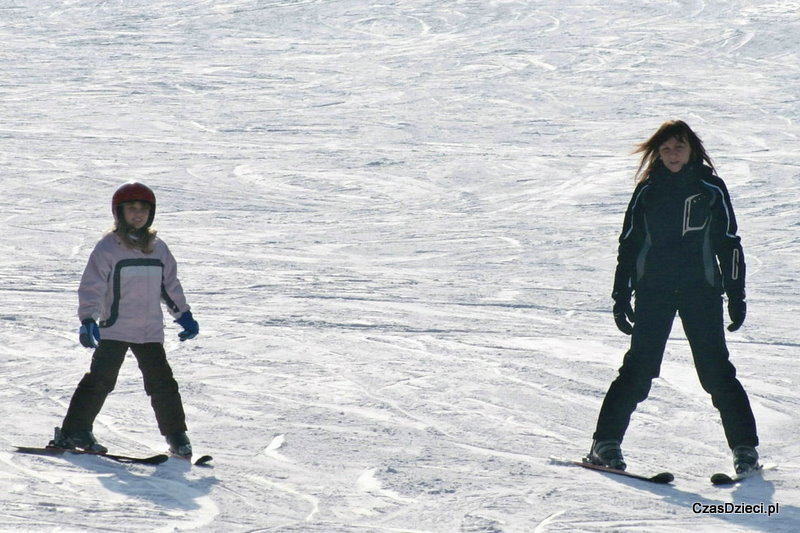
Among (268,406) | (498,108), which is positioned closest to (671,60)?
(498,108)

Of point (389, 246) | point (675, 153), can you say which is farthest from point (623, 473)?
point (389, 246)

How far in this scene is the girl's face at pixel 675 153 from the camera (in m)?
4.32

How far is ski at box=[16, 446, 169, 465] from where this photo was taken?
4371 mm

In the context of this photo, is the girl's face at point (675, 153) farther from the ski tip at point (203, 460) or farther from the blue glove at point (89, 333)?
the blue glove at point (89, 333)

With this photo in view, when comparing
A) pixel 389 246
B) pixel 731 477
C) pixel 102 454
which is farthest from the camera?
pixel 389 246

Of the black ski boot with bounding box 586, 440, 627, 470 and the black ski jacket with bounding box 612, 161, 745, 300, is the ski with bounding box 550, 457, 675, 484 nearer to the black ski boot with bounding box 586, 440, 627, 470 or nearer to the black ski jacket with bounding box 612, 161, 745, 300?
the black ski boot with bounding box 586, 440, 627, 470

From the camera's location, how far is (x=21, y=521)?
353 centimetres

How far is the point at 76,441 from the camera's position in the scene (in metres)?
4.51

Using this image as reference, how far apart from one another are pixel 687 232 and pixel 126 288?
1.94 metres

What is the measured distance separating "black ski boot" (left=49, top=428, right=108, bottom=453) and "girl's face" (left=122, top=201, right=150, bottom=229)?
2.50 feet

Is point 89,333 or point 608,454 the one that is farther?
point 608,454

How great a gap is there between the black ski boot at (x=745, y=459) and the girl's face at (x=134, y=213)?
2.21 meters

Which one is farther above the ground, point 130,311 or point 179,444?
point 130,311

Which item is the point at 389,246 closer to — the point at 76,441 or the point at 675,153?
the point at 76,441
